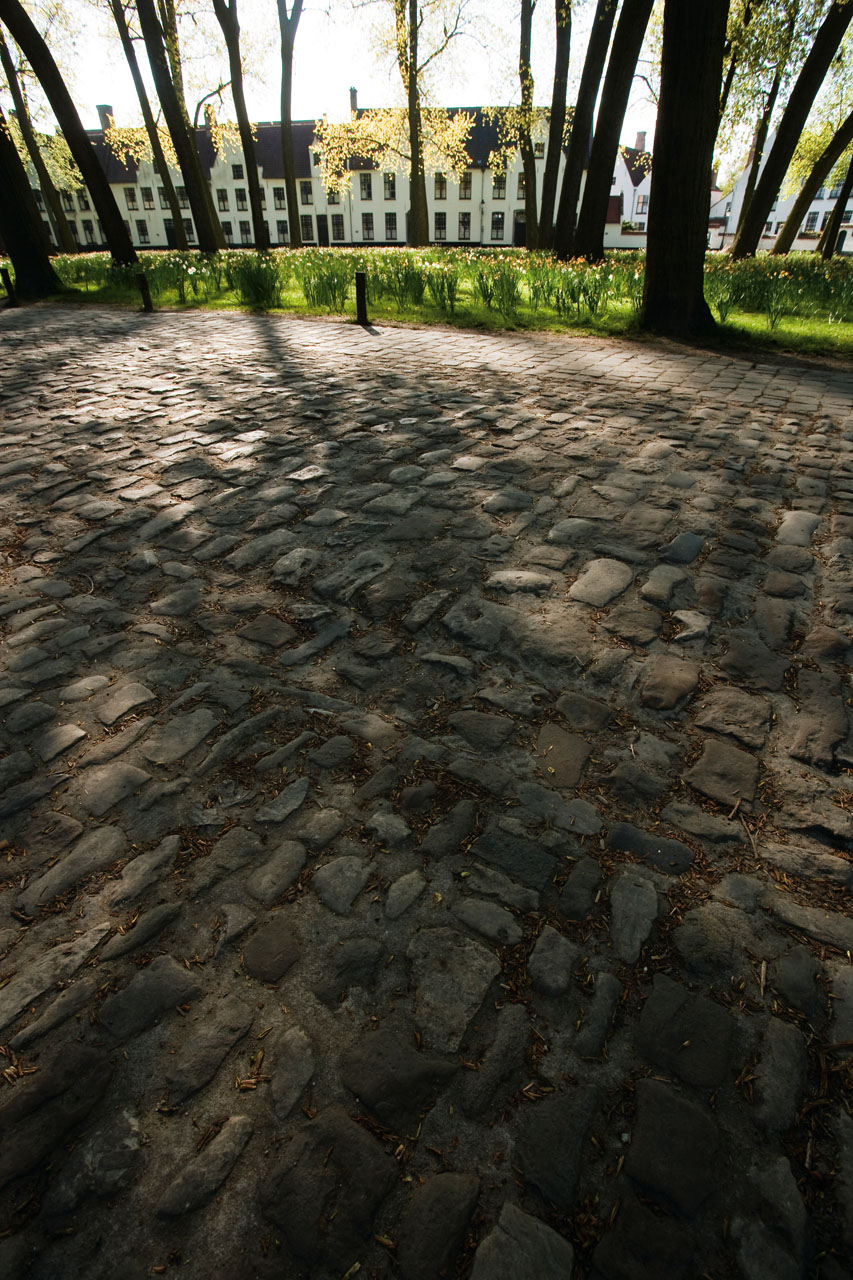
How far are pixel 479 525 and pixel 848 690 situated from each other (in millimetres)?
2191

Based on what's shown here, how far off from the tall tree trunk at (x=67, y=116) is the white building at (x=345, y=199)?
39.3 metres

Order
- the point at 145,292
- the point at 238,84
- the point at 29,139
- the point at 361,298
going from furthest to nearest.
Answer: the point at 29,139, the point at 238,84, the point at 145,292, the point at 361,298

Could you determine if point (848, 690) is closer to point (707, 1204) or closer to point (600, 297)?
point (707, 1204)

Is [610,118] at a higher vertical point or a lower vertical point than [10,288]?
higher

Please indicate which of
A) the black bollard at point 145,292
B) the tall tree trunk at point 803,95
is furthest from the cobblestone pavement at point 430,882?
the tall tree trunk at point 803,95

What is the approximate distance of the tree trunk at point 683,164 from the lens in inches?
309

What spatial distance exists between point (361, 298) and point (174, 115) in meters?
15.2

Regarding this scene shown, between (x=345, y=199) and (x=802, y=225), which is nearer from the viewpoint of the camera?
(x=345, y=199)

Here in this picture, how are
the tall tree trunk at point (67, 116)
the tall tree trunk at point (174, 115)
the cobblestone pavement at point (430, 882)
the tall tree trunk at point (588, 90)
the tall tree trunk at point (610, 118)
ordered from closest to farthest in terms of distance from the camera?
the cobblestone pavement at point (430, 882), the tall tree trunk at point (610, 118), the tall tree trunk at point (67, 116), the tall tree trunk at point (588, 90), the tall tree trunk at point (174, 115)

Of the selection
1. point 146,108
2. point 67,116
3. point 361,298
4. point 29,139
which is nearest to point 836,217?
point 361,298

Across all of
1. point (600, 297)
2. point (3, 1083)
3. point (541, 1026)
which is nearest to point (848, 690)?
point (541, 1026)

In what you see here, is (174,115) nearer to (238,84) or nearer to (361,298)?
(238,84)

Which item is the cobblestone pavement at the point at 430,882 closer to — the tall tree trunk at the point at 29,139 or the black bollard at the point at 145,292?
the black bollard at the point at 145,292

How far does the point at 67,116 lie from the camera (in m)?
16.5
